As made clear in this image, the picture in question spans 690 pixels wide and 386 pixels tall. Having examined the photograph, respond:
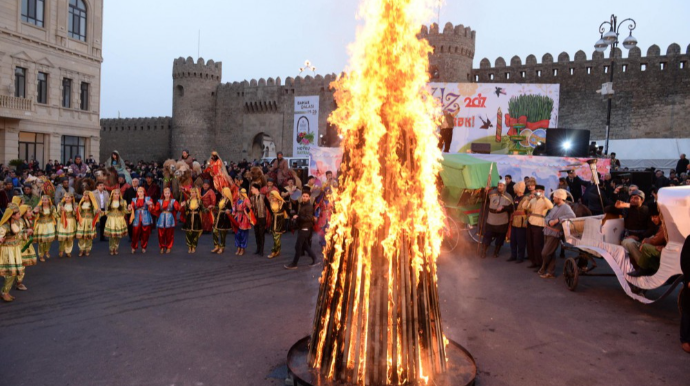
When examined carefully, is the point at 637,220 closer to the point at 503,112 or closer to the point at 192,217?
the point at 192,217

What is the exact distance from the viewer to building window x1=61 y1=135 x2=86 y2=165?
2764 cm

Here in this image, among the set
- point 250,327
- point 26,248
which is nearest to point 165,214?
point 26,248

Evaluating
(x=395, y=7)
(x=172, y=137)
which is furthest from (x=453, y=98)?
(x=172, y=137)

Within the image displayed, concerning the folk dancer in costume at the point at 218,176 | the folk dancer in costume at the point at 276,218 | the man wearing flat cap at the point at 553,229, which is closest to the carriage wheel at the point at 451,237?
the man wearing flat cap at the point at 553,229

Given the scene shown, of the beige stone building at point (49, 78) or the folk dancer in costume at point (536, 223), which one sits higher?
the beige stone building at point (49, 78)

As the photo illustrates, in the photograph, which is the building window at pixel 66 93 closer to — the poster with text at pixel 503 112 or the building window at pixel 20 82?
the building window at pixel 20 82

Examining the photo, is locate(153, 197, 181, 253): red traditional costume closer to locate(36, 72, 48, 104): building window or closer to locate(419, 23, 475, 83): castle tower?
locate(36, 72, 48, 104): building window

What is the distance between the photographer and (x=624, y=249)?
269 inches

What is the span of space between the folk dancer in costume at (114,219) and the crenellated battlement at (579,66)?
95.1 feet

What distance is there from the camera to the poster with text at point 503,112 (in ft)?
75.2

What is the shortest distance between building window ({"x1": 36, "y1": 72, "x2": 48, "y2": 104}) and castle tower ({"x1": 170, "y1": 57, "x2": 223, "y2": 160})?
17.7 m

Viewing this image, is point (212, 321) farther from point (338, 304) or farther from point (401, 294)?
point (401, 294)

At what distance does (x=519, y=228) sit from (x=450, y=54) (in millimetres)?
26055

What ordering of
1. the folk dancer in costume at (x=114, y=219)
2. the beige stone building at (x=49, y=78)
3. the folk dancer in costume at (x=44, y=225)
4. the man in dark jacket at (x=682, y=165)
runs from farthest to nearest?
the beige stone building at (x=49, y=78) < the man in dark jacket at (x=682, y=165) < the folk dancer in costume at (x=114, y=219) < the folk dancer in costume at (x=44, y=225)
